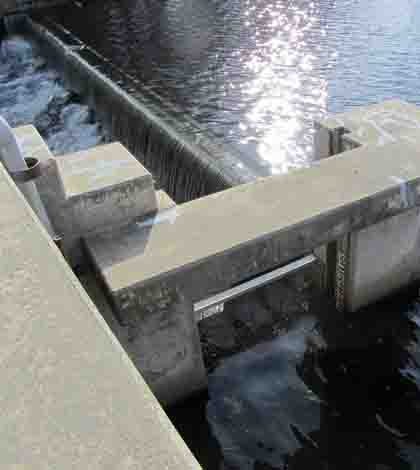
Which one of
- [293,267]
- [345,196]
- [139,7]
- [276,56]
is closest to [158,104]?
[276,56]

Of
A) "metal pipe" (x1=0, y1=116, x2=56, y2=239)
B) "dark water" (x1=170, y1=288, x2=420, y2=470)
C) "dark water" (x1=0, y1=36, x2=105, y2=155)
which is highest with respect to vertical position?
"metal pipe" (x1=0, y1=116, x2=56, y2=239)

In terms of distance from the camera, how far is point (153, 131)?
9430 mm

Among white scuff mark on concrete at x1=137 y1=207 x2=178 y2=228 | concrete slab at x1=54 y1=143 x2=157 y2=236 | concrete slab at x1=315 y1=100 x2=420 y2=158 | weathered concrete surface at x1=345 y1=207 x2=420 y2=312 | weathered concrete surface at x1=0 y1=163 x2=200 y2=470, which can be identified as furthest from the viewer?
concrete slab at x1=315 y1=100 x2=420 y2=158

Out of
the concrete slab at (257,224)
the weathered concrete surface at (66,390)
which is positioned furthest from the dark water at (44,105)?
the weathered concrete surface at (66,390)

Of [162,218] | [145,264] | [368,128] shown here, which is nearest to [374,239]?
[368,128]

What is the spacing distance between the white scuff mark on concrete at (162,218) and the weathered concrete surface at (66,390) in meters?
2.31

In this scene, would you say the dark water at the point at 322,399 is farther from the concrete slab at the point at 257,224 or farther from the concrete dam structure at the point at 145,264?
the concrete slab at the point at 257,224

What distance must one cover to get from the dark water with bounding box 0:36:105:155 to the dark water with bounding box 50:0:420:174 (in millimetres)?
1768

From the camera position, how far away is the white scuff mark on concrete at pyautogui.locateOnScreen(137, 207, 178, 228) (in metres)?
4.23

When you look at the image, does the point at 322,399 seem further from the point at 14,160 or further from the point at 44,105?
the point at 44,105

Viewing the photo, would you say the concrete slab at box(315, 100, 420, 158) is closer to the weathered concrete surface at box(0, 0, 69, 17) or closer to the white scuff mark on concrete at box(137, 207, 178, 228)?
the white scuff mark on concrete at box(137, 207, 178, 228)

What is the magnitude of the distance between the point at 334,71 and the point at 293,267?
7.40m

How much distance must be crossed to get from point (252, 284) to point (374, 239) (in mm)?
1289

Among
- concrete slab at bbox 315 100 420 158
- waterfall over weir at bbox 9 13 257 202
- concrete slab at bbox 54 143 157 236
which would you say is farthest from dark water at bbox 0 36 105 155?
concrete slab at bbox 54 143 157 236
